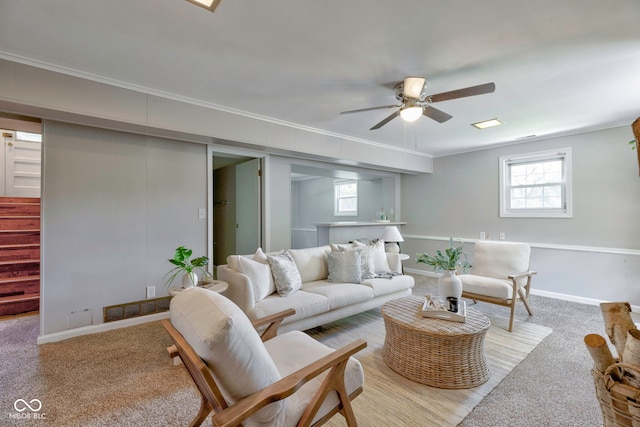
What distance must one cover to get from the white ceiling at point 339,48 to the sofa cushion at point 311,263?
5.68 feet

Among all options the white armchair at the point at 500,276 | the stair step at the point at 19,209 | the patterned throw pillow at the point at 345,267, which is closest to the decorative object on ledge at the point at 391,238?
the white armchair at the point at 500,276

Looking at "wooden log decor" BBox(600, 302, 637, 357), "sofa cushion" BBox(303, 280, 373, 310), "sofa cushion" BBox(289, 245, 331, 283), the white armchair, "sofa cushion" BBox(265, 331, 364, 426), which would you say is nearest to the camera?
"wooden log decor" BBox(600, 302, 637, 357)

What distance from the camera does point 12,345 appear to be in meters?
2.66

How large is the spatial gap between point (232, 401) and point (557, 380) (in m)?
2.39

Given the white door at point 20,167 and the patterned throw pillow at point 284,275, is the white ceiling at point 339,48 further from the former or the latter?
the white door at point 20,167

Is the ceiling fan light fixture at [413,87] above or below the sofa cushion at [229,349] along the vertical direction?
above

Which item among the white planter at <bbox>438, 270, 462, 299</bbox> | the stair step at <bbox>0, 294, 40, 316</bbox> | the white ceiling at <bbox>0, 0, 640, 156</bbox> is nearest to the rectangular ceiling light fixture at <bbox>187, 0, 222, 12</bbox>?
the white ceiling at <bbox>0, 0, 640, 156</bbox>

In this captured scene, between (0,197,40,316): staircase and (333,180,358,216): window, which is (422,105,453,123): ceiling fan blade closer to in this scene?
(333,180,358,216): window

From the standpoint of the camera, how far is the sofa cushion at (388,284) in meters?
3.29

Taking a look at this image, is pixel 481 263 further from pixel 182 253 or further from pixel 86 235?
pixel 86 235

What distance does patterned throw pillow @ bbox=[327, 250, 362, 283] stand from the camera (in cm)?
329

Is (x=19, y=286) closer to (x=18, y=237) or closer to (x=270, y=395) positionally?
(x=18, y=237)

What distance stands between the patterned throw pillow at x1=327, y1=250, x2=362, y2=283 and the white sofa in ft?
0.24

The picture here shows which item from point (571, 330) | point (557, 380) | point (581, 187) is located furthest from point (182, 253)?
point (581, 187)
